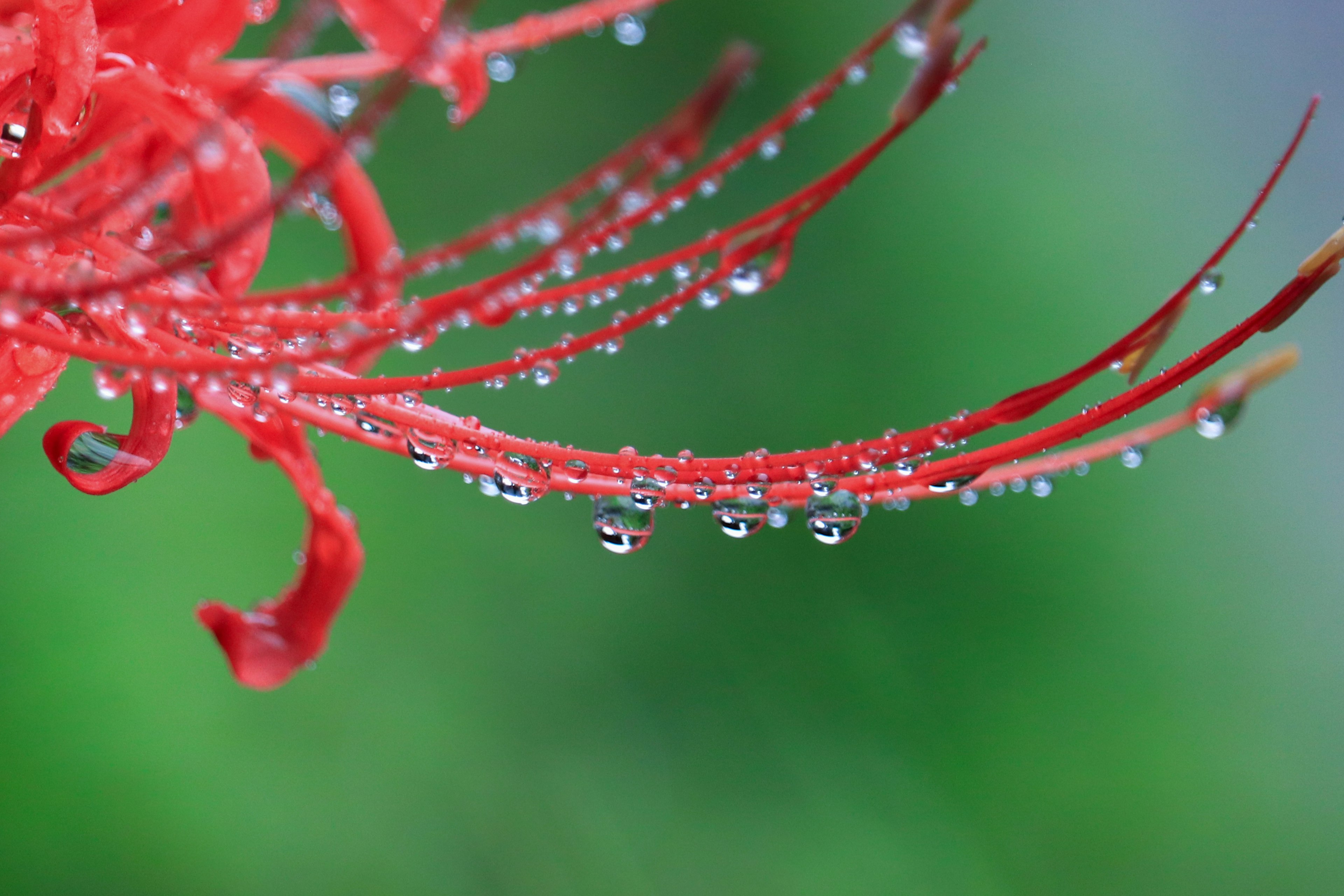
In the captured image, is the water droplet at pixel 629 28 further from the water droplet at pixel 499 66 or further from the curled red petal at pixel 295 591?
the curled red petal at pixel 295 591

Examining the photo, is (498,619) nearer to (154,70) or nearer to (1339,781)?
(154,70)

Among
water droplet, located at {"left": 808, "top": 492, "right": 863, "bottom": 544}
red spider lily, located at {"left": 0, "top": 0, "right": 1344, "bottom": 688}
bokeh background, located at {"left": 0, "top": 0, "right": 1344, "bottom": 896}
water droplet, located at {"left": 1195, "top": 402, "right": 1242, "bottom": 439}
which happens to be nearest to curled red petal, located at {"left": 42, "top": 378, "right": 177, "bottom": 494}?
red spider lily, located at {"left": 0, "top": 0, "right": 1344, "bottom": 688}

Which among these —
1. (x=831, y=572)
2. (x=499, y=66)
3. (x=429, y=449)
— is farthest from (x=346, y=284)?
(x=831, y=572)

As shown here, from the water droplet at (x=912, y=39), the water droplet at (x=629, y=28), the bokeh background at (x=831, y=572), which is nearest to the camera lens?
the water droplet at (x=912, y=39)

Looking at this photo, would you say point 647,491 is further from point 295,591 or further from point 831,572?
point 831,572

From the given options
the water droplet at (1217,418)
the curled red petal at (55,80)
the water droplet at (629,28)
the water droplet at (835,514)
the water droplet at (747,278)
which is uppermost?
the water droplet at (629,28)

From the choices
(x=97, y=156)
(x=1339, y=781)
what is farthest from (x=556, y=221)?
(x=1339, y=781)

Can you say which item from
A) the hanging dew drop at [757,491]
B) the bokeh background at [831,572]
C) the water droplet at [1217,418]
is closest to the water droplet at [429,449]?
the hanging dew drop at [757,491]
